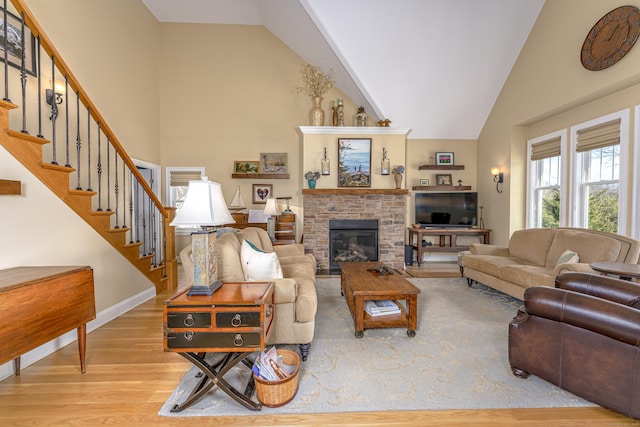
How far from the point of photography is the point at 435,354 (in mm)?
2279

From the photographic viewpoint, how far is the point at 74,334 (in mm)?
2559

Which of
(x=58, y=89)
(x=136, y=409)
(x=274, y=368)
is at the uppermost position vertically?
(x=58, y=89)

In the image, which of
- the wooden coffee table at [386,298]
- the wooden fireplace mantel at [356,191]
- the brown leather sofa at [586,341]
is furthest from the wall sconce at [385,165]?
the brown leather sofa at [586,341]

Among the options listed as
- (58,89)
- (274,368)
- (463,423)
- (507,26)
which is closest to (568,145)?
(507,26)

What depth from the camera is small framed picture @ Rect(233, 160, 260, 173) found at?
5.77m

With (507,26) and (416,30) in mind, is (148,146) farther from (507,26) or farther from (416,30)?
(507,26)

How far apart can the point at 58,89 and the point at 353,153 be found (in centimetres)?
434

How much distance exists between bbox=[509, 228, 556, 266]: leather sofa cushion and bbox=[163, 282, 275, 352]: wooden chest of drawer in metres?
3.78

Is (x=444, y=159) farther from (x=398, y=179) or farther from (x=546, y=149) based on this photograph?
(x=546, y=149)

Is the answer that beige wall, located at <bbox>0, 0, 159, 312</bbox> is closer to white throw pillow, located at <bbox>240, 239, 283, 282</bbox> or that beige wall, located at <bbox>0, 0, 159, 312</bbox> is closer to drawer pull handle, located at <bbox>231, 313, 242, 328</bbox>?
white throw pillow, located at <bbox>240, 239, 283, 282</bbox>

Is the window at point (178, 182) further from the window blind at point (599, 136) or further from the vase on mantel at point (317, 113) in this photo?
the window blind at point (599, 136)

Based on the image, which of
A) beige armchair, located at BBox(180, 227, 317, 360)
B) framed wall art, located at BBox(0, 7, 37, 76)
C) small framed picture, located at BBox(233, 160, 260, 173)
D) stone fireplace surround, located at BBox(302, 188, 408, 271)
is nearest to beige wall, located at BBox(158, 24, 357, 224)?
small framed picture, located at BBox(233, 160, 260, 173)

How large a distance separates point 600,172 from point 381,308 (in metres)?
3.51

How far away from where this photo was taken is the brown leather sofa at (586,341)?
1547 millimetres
